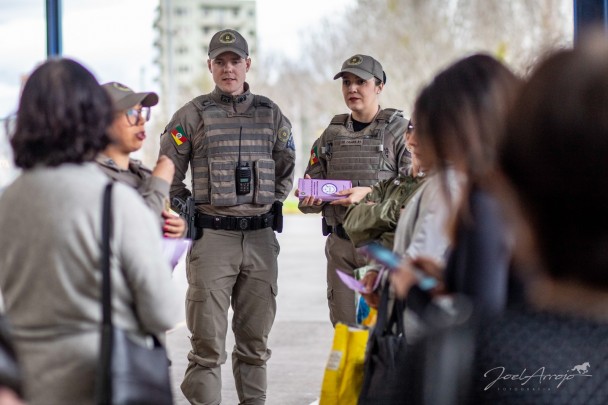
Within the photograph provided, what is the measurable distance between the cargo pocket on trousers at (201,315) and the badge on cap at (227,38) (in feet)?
4.46

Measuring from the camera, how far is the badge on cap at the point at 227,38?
16.4 feet

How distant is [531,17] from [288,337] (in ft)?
45.4

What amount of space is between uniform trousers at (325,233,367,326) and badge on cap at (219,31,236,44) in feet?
3.97

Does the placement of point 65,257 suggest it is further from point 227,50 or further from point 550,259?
point 227,50

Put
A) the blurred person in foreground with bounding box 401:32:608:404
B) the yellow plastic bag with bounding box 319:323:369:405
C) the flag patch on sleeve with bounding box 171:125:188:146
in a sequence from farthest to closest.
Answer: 1. the flag patch on sleeve with bounding box 171:125:188:146
2. the yellow plastic bag with bounding box 319:323:369:405
3. the blurred person in foreground with bounding box 401:32:608:404

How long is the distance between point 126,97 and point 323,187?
59.2 inches

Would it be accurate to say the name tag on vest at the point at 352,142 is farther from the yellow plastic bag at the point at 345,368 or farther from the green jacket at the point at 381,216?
the yellow plastic bag at the point at 345,368

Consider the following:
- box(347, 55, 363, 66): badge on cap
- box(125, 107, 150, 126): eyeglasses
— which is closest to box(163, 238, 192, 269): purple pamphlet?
box(125, 107, 150, 126): eyeglasses

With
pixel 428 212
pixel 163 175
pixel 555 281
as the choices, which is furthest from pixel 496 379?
pixel 163 175

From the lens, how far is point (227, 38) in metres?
A: 5.03

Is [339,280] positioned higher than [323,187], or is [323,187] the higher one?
[323,187]

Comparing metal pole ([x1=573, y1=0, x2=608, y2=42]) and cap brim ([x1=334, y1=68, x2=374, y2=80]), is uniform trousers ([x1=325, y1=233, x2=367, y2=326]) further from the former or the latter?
metal pole ([x1=573, y1=0, x2=608, y2=42])

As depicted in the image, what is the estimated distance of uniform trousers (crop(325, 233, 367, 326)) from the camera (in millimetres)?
4961

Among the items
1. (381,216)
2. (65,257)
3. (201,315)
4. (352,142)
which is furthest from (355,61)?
(65,257)
